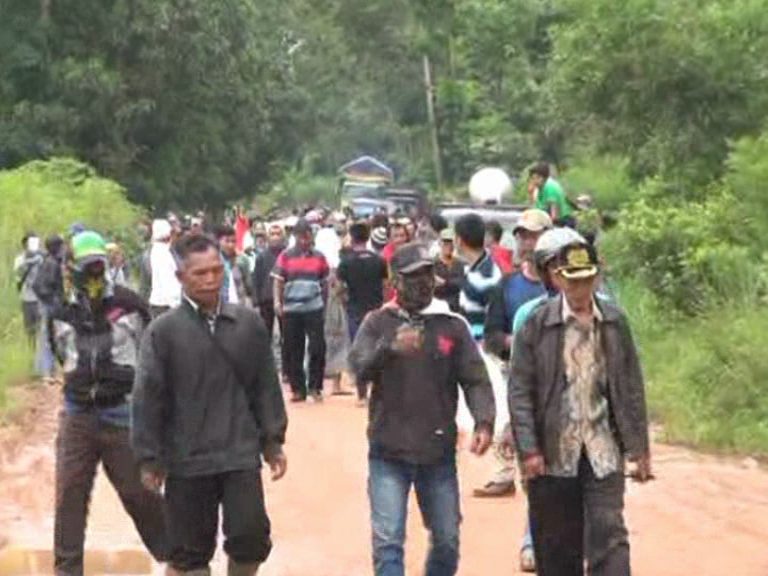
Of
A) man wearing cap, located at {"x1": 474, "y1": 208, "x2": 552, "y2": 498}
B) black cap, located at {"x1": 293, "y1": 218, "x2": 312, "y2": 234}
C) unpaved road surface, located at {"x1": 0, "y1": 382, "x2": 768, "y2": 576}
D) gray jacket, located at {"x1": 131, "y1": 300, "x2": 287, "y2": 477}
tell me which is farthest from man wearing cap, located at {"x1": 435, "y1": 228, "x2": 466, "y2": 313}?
gray jacket, located at {"x1": 131, "y1": 300, "x2": 287, "y2": 477}

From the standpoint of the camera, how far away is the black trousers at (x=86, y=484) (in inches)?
371

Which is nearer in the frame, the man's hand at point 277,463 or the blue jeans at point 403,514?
the man's hand at point 277,463

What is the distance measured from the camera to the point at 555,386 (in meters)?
7.92

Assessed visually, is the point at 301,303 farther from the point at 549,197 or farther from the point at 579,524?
the point at 579,524

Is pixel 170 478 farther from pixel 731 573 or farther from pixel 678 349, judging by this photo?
pixel 678 349

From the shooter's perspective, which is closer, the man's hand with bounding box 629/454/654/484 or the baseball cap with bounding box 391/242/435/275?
the man's hand with bounding box 629/454/654/484

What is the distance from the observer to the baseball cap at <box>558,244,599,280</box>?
7926 mm

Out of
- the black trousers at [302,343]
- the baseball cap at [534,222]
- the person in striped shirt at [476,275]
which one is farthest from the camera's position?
the black trousers at [302,343]

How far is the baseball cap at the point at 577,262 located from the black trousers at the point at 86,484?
8.50 ft

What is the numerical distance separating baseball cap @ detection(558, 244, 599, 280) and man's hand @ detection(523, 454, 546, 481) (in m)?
0.76

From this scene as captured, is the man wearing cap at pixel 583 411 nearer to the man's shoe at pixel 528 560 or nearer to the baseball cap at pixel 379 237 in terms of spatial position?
the man's shoe at pixel 528 560

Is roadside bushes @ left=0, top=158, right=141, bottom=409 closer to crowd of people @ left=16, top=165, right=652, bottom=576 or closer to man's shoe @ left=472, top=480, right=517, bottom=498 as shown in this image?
man's shoe @ left=472, top=480, right=517, bottom=498

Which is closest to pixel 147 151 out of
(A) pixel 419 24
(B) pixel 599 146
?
(A) pixel 419 24

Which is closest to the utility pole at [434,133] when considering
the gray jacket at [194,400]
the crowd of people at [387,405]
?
the crowd of people at [387,405]
